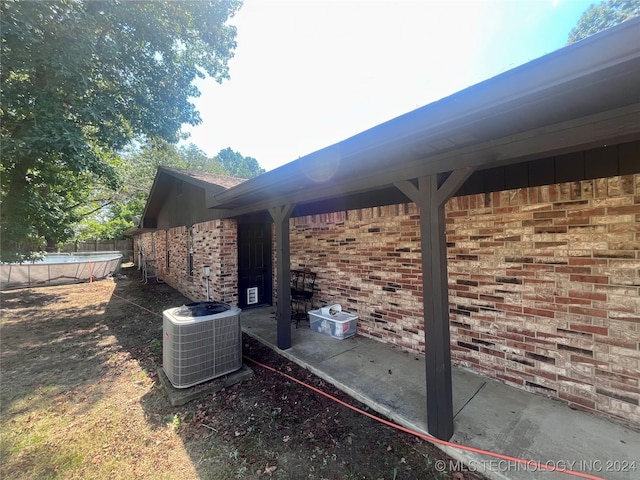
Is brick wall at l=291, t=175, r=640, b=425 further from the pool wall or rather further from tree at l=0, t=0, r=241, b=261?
the pool wall

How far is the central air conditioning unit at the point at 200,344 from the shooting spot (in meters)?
3.02

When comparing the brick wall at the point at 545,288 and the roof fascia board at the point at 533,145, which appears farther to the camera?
the brick wall at the point at 545,288

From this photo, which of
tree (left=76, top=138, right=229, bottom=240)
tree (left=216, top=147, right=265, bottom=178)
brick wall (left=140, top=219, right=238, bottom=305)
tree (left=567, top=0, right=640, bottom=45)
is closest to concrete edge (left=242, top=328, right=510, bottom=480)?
brick wall (left=140, top=219, right=238, bottom=305)

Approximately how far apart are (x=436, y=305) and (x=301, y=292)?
3514 millimetres

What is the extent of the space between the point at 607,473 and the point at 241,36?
39.1 ft

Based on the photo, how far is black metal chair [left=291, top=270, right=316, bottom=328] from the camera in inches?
211

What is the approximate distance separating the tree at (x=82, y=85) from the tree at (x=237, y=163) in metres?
31.4

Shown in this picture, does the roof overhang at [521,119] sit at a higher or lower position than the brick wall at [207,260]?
higher

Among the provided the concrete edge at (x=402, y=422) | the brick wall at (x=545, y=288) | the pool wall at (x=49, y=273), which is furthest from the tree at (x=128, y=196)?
the brick wall at (x=545, y=288)

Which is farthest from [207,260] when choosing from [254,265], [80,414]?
[80,414]

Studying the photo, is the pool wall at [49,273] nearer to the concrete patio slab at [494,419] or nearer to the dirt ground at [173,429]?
the dirt ground at [173,429]

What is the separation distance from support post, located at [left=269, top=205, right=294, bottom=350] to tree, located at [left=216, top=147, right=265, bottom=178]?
3739 centimetres

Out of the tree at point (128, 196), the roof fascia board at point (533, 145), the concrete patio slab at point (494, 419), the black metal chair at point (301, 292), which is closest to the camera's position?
the roof fascia board at point (533, 145)

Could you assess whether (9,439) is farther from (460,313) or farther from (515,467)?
(460,313)
